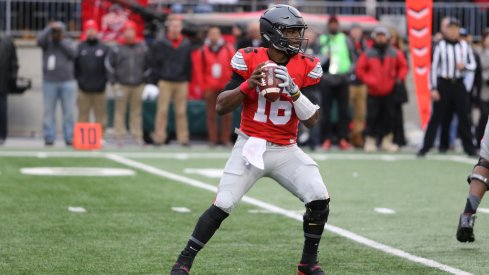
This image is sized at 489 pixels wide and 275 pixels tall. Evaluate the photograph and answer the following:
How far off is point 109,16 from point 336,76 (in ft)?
19.1

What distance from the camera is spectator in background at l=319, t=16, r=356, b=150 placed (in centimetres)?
1927

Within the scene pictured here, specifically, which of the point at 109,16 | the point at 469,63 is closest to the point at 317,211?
the point at 469,63

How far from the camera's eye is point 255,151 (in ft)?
22.5

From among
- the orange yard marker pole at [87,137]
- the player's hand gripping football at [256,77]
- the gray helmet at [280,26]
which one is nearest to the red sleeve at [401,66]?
the orange yard marker pole at [87,137]

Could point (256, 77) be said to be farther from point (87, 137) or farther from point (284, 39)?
point (87, 137)

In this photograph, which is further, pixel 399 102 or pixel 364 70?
pixel 399 102

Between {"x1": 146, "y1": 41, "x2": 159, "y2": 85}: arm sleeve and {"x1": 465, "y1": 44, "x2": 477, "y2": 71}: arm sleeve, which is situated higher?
{"x1": 465, "y1": 44, "x2": 477, "y2": 71}: arm sleeve

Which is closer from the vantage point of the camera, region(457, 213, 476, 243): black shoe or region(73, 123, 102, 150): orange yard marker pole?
region(457, 213, 476, 243): black shoe

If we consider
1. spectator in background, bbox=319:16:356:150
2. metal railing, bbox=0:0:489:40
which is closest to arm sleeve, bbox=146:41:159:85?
spectator in background, bbox=319:16:356:150

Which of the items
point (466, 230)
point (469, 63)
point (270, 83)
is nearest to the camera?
point (270, 83)

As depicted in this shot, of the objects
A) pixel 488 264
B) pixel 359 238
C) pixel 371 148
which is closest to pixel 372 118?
pixel 371 148

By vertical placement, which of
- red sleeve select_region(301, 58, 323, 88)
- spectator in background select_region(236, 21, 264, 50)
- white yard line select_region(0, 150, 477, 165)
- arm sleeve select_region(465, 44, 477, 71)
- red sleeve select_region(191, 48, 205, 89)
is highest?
red sleeve select_region(301, 58, 323, 88)

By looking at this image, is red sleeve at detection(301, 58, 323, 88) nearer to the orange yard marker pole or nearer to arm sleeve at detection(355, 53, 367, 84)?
the orange yard marker pole

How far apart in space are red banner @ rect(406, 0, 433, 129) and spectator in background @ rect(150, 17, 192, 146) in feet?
13.4
